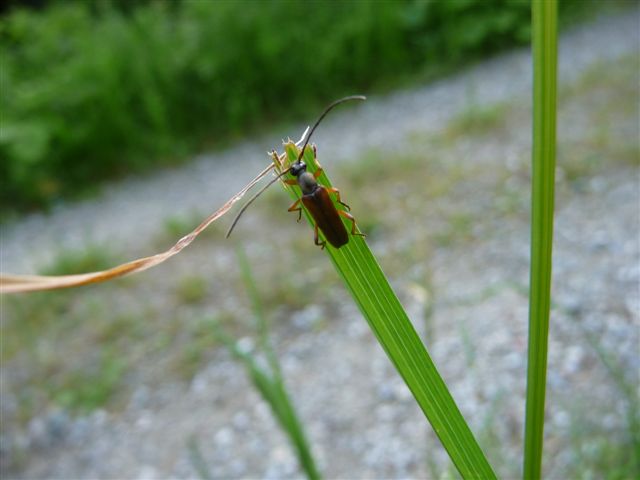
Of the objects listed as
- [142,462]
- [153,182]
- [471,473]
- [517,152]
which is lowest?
[471,473]

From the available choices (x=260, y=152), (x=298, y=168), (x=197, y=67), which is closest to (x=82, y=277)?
(x=298, y=168)

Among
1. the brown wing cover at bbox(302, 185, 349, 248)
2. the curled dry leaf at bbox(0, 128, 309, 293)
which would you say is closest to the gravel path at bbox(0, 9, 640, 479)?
the brown wing cover at bbox(302, 185, 349, 248)

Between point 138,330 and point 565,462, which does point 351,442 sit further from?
point 138,330

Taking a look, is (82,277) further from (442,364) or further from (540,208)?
(442,364)

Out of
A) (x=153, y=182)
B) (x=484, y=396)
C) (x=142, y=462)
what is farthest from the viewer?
(x=153, y=182)

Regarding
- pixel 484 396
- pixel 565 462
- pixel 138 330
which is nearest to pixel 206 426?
pixel 138 330
